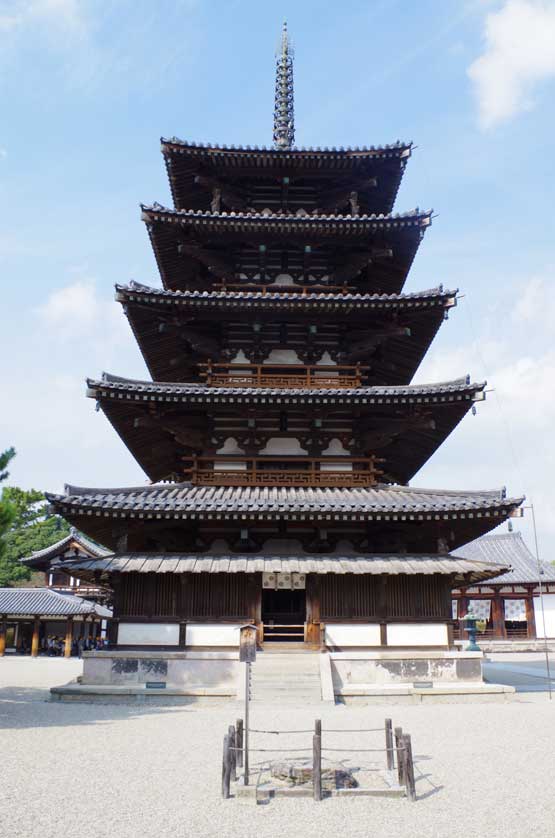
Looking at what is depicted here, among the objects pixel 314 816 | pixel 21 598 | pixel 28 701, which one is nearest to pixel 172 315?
pixel 28 701

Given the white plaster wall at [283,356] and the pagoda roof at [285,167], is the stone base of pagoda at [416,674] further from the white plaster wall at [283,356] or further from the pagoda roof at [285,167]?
the pagoda roof at [285,167]

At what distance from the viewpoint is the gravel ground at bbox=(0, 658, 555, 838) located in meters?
7.74

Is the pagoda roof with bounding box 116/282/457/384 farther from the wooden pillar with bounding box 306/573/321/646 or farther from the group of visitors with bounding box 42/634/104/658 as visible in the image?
the group of visitors with bounding box 42/634/104/658

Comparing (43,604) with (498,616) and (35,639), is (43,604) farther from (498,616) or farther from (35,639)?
(498,616)

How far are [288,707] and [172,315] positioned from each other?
12.2 m

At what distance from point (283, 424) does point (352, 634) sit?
263 inches

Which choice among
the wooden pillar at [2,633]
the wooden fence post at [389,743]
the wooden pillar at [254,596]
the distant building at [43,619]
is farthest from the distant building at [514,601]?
the wooden fence post at [389,743]

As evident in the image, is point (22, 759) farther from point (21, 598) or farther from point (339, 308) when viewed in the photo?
point (21, 598)

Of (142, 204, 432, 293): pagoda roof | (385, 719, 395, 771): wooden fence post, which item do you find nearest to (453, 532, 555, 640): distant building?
(142, 204, 432, 293): pagoda roof

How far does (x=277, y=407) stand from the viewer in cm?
2055

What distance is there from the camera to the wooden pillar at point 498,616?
52.7m

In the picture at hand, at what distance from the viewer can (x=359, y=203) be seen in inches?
997

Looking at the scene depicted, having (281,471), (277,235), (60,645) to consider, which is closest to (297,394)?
(281,471)

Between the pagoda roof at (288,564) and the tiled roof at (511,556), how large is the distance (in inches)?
1399
